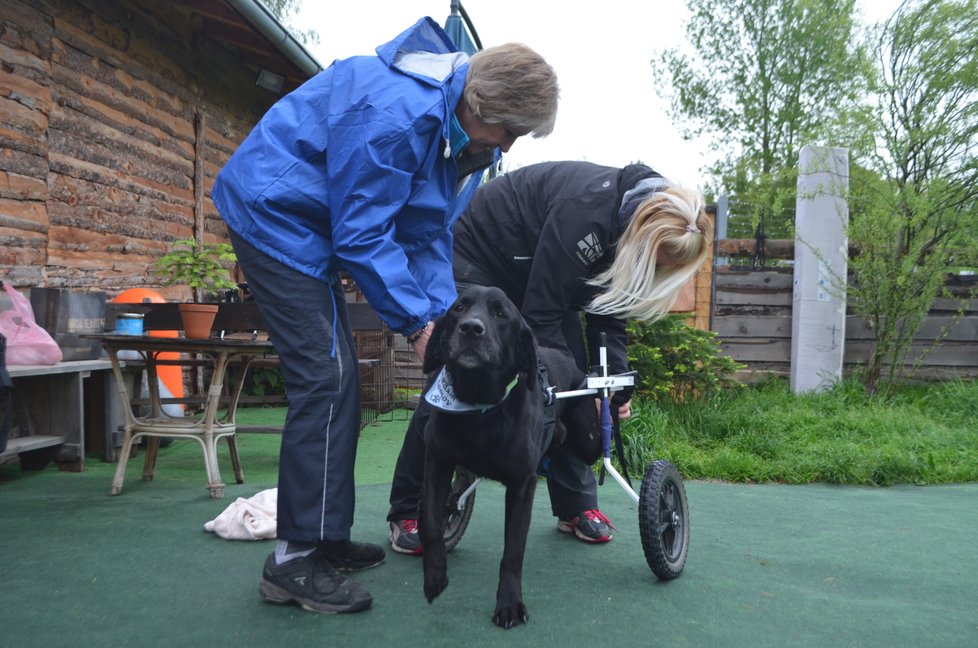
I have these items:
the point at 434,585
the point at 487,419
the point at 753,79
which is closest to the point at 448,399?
the point at 487,419

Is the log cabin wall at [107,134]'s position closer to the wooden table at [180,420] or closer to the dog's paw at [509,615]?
the wooden table at [180,420]

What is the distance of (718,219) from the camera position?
766cm

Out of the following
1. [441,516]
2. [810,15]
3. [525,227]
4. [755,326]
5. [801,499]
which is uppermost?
[810,15]

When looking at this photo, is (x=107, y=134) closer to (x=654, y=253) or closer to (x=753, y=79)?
(x=654, y=253)

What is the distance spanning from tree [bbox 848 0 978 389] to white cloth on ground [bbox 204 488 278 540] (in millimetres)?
6187

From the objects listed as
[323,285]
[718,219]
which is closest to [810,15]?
[718,219]

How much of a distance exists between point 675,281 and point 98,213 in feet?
15.9

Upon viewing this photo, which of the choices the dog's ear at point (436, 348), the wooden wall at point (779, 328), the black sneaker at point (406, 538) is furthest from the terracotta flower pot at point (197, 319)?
the wooden wall at point (779, 328)

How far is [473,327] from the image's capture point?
238cm

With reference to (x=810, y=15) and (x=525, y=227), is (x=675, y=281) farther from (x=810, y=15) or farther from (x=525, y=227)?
(x=810, y=15)

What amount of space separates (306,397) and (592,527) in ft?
4.92

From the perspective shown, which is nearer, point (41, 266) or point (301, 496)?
point (301, 496)

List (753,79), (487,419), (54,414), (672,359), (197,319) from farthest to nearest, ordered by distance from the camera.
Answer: (753,79)
(672,359)
(54,414)
(197,319)
(487,419)

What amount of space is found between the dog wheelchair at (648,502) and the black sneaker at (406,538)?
0.48ft
